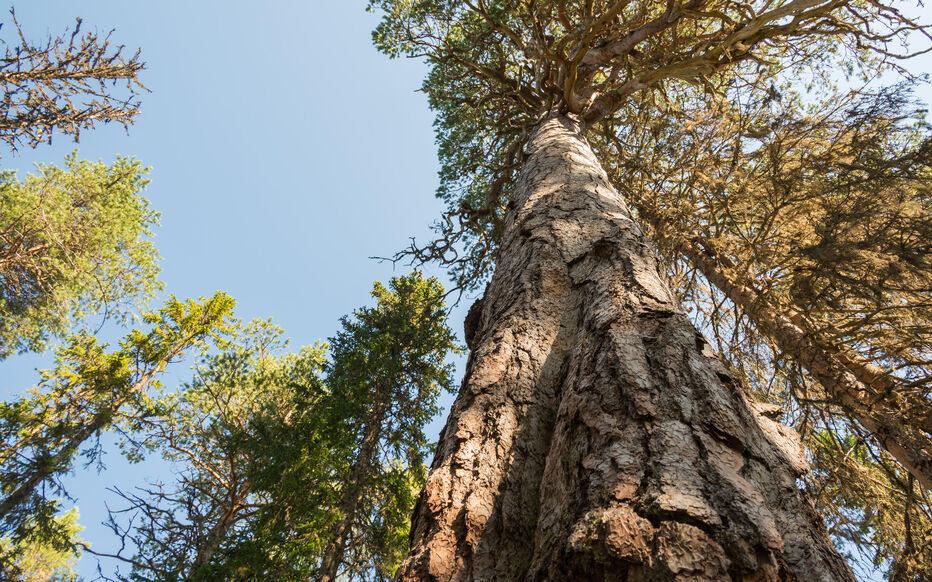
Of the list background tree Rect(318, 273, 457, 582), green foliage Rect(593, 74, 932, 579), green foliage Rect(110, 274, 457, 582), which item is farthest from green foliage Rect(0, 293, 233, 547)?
green foliage Rect(593, 74, 932, 579)

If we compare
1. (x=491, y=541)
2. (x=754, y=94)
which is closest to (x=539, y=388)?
(x=491, y=541)

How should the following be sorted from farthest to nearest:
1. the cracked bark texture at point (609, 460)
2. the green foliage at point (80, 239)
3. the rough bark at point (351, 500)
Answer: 1. the green foliage at point (80, 239)
2. the rough bark at point (351, 500)
3. the cracked bark texture at point (609, 460)

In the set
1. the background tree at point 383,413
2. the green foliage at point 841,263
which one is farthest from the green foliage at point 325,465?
the green foliage at point 841,263

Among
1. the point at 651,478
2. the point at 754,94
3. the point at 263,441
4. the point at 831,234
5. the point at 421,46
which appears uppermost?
the point at 421,46

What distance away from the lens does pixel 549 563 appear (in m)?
0.99

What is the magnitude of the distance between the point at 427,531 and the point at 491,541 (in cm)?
18

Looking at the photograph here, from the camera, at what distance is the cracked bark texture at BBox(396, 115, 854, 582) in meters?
0.92

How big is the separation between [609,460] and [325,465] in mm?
6902

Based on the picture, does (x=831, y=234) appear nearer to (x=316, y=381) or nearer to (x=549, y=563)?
(x=549, y=563)

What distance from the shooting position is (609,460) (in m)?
1.14

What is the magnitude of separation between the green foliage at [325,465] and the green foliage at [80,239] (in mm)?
5393

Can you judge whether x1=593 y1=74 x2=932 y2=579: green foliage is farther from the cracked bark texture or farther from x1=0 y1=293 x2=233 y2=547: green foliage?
x1=0 y1=293 x2=233 y2=547: green foliage

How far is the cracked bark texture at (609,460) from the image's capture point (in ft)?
3.03

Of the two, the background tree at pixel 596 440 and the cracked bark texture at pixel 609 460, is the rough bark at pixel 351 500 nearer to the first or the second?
the background tree at pixel 596 440
